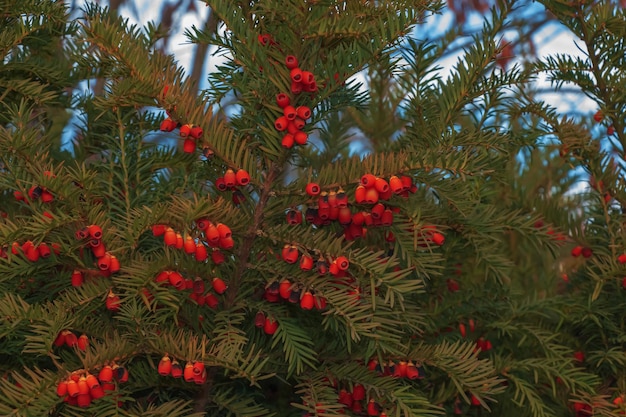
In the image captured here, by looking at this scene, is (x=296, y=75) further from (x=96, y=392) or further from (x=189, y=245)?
(x=96, y=392)

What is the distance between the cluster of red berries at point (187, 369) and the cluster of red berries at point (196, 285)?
0.07 m

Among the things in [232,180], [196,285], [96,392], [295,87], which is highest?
[295,87]

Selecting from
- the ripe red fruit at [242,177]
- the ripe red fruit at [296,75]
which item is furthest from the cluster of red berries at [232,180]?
the ripe red fruit at [296,75]

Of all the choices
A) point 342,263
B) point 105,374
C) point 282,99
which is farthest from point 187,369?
point 282,99

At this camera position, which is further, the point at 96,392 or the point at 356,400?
the point at 356,400

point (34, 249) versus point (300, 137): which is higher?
point (300, 137)

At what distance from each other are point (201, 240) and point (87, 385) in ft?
0.57

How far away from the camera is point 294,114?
0.81 meters

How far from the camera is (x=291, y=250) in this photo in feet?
2.65

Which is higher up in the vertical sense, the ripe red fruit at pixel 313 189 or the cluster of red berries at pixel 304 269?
the ripe red fruit at pixel 313 189

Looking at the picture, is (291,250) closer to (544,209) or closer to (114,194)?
A: (114,194)

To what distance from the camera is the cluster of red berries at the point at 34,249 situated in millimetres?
811

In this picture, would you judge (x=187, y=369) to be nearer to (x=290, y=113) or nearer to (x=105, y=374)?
(x=105, y=374)

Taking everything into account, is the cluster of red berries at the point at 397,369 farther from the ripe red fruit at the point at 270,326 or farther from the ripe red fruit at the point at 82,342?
the ripe red fruit at the point at 82,342
